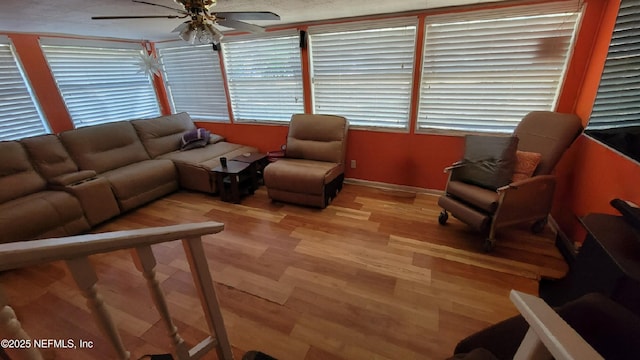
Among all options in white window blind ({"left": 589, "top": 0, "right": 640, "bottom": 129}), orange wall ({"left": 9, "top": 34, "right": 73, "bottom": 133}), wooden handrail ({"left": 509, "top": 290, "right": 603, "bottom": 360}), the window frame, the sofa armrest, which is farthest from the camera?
the window frame

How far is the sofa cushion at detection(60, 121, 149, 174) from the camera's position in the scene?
3.04 meters

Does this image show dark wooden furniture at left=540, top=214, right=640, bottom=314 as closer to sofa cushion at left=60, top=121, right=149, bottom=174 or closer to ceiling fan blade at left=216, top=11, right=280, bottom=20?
ceiling fan blade at left=216, top=11, right=280, bottom=20

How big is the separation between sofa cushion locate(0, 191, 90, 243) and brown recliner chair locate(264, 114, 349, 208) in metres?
1.94

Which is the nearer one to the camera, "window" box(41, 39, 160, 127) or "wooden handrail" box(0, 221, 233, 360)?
"wooden handrail" box(0, 221, 233, 360)

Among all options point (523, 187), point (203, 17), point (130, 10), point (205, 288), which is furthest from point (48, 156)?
point (523, 187)

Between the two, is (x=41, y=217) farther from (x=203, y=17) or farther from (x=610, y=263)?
(x=610, y=263)

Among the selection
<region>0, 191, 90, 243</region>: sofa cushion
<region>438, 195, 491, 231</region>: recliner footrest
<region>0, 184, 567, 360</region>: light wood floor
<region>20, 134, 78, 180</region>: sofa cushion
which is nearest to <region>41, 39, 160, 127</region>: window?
<region>20, 134, 78, 180</region>: sofa cushion

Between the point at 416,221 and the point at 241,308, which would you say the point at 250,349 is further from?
the point at 416,221

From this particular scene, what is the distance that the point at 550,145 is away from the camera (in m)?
2.18

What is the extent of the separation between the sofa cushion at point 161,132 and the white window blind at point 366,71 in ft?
7.68

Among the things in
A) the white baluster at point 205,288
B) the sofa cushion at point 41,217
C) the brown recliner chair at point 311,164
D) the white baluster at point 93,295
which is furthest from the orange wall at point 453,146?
the white baluster at point 93,295

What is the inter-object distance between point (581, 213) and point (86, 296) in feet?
10.5

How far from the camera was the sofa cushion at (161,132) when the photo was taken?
3.72m

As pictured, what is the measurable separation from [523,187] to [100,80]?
5483mm
